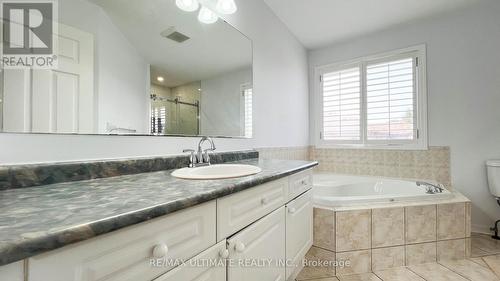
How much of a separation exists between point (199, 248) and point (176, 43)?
122 centimetres

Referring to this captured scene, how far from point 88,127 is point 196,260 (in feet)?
2.33

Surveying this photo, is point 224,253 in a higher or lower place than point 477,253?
higher

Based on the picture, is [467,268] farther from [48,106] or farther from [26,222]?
[48,106]

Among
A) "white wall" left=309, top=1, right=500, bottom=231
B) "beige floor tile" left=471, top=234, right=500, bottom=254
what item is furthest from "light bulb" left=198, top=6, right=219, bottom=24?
"beige floor tile" left=471, top=234, right=500, bottom=254

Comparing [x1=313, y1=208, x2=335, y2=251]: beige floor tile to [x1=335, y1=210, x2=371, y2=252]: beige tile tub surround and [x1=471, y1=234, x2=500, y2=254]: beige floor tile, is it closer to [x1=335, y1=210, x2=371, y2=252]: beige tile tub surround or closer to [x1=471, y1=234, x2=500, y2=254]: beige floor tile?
[x1=335, y1=210, x2=371, y2=252]: beige tile tub surround

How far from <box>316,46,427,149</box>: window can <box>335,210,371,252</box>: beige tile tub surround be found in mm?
1436

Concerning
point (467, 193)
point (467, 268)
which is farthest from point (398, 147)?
point (467, 268)

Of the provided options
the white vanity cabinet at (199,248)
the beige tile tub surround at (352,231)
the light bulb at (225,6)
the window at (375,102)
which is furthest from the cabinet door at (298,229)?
the window at (375,102)

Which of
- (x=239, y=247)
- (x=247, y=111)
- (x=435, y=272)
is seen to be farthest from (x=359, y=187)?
(x=239, y=247)

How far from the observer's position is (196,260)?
650 mm

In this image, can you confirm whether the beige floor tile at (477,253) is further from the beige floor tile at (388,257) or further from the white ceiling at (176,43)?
the white ceiling at (176,43)

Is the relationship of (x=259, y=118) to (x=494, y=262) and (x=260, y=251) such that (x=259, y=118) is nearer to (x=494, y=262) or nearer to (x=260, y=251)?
(x=260, y=251)

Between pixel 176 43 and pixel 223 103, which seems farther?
pixel 223 103

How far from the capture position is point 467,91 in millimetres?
2305
